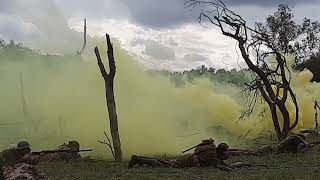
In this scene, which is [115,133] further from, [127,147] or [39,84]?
[39,84]

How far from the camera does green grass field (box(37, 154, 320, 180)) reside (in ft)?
52.7

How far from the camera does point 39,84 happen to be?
38.5 m

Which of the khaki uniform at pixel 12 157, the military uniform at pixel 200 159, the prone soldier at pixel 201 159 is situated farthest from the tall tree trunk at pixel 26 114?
the military uniform at pixel 200 159

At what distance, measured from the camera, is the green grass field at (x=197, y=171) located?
633 inches

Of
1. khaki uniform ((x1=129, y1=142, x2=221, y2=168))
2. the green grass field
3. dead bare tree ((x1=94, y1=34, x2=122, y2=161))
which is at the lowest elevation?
the green grass field

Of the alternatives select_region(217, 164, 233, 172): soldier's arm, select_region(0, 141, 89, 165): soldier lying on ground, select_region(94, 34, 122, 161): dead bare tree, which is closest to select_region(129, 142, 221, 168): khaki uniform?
select_region(217, 164, 233, 172): soldier's arm

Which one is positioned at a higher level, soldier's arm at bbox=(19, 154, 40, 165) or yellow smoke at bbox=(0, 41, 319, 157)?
yellow smoke at bbox=(0, 41, 319, 157)

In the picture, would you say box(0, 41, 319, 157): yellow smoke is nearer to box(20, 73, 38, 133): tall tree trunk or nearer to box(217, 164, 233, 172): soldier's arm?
box(20, 73, 38, 133): tall tree trunk

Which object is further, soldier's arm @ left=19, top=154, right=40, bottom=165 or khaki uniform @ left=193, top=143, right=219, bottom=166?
soldier's arm @ left=19, top=154, right=40, bottom=165

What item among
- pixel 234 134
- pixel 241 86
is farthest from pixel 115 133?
pixel 241 86

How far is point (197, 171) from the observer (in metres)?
17.8

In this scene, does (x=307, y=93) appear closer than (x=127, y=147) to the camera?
No

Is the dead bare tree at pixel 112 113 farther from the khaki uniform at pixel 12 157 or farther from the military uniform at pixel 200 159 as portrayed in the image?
the military uniform at pixel 200 159

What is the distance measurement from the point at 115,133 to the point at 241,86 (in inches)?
876
